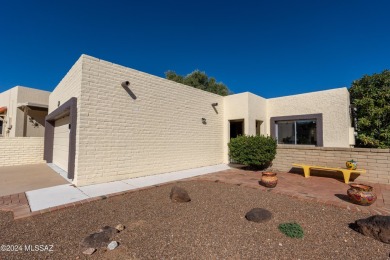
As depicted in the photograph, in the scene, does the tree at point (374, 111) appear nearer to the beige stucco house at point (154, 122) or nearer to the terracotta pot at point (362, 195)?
the beige stucco house at point (154, 122)

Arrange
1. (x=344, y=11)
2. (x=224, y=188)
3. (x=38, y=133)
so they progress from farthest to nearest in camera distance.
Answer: (x=38, y=133) < (x=344, y=11) < (x=224, y=188)

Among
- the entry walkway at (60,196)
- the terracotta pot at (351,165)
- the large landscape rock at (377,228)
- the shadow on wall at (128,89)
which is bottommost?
the entry walkway at (60,196)

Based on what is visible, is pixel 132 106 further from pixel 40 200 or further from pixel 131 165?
pixel 40 200

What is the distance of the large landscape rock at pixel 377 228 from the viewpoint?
108 inches

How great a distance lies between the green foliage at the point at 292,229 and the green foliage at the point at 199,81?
19.6 m

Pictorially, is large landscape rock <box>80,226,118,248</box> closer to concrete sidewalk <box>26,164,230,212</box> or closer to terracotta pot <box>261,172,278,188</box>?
concrete sidewalk <box>26,164,230,212</box>

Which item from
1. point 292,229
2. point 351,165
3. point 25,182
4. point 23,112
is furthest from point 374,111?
point 23,112

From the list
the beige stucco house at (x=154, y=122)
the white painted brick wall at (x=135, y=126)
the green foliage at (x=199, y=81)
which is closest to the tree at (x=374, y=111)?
the beige stucco house at (x=154, y=122)

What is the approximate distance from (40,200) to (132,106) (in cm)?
392

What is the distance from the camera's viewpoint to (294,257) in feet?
7.98

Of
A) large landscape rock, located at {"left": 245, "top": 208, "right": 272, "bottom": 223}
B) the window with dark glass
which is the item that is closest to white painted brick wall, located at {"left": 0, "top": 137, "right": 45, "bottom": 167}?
large landscape rock, located at {"left": 245, "top": 208, "right": 272, "bottom": 223}

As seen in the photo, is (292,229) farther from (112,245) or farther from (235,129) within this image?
(235,129)

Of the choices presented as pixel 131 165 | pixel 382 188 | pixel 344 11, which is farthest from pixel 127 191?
pixel 344 11

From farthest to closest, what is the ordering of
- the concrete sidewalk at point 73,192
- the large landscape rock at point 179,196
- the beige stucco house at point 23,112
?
the beige stucco house at point 23,112 < the large landscape rock at point 179,196 < the concrete sidewalk at point 73,192
